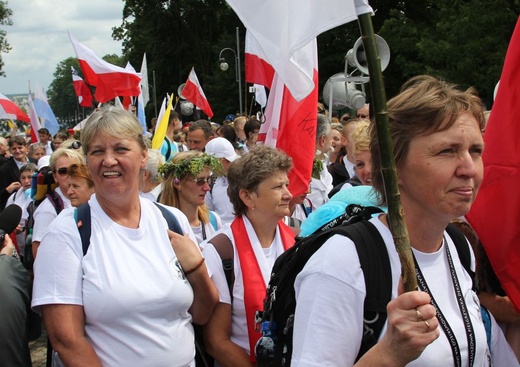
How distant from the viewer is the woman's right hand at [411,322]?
4.96 ft

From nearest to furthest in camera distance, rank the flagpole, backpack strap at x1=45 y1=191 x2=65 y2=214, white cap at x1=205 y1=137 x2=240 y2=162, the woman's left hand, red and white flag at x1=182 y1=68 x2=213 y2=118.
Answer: the flagpole
the woman's left hand
backpack strap at x1=45 y1=191 x2=65 y2=214
white cap at x1=205 y1=137 x2=240 y2=162
red and white flag at x1=182 y1=68 x2=213 y2=118

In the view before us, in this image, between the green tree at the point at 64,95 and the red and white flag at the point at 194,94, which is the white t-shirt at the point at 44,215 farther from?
the green tree at the point at 64,95

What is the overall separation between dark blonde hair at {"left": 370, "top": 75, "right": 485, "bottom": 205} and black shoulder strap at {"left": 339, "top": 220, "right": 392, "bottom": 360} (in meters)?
0.28

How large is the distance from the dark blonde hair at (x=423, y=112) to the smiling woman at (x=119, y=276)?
3.72 feet

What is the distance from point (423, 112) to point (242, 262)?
1.62 meters

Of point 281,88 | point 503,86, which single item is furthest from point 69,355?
point 281,88

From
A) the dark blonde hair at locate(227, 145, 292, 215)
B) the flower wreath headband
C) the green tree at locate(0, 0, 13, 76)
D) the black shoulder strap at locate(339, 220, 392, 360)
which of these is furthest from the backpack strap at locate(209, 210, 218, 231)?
the green tree at locate(0, 0, 13, 76)

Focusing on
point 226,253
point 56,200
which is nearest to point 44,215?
point 56,200

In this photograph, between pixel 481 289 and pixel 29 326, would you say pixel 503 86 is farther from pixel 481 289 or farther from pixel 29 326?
pixel 29 326

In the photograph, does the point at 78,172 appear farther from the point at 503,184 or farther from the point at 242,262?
the point at 503,184

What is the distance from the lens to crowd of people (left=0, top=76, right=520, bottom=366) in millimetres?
1711

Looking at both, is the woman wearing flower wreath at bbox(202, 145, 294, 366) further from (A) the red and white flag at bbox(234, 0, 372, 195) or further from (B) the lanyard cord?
(B) the lanyard cord

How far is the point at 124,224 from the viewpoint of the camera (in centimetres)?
280

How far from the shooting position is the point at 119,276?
2590 mm
